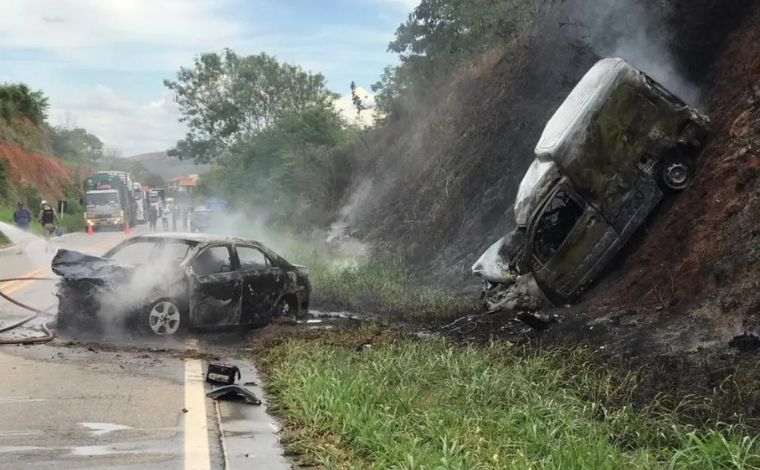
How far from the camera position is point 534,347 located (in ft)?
29.6

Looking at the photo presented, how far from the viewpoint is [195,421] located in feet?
20.2

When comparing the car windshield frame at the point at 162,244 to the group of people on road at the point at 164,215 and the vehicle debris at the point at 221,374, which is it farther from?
the group of people on road at the point at 164,215

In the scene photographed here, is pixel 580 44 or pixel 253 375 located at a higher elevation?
pixel 580 44

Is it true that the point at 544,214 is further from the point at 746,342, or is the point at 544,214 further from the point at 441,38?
the point at 441,38

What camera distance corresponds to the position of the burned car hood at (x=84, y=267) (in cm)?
992

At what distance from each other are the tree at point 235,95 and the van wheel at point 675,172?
4185cm

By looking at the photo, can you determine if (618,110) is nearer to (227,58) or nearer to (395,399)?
(395,399)

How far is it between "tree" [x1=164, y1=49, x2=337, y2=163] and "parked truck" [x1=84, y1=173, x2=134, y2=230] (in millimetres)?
11266

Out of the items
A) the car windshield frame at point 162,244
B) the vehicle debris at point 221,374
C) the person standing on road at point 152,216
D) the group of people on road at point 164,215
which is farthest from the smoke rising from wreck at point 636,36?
the person standing on road at point 152,216

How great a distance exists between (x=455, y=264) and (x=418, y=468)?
12.0 metres

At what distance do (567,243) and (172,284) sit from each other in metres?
5.38

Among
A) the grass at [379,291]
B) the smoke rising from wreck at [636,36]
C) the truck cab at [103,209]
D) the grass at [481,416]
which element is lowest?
the truck cab at [103,209]

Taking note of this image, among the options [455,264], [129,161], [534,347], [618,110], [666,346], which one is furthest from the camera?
[129,161]

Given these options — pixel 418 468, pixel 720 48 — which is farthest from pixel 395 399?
pixel 720 48
